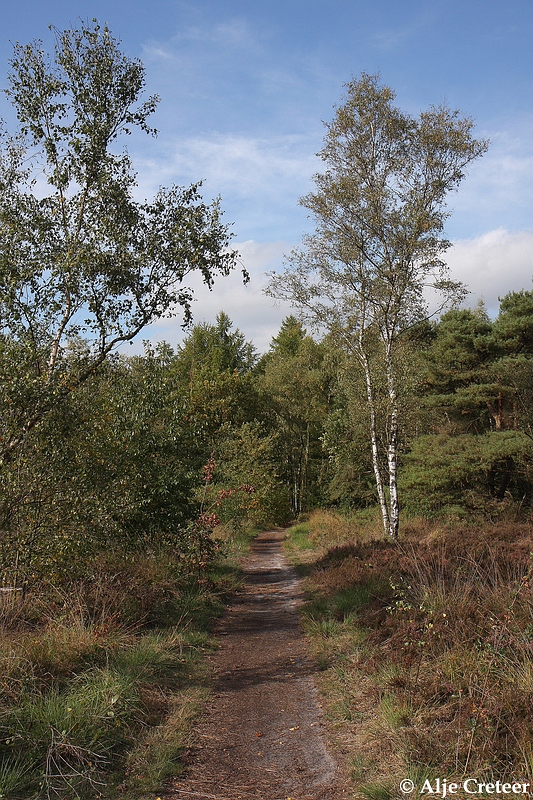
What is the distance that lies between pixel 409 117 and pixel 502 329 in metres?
9.87

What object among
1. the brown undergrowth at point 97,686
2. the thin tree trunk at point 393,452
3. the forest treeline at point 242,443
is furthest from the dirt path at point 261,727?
the thin tree trunk at point 393,452

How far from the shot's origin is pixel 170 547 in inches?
486

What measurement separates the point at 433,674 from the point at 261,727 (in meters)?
1.83

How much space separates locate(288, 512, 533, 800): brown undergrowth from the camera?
4523 mm

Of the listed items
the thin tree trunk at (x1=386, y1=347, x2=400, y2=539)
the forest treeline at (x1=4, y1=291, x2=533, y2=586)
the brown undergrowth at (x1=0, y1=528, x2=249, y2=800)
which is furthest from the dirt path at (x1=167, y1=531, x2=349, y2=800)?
the thin tree trunk at (x1=386, y1=347, x2=400, y2=539)

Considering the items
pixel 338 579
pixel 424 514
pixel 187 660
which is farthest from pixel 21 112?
pixel 424 514

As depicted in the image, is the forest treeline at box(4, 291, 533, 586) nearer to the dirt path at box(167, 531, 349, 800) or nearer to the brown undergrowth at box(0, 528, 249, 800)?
the brown undergrowth at box(0, 528, 249, 800)

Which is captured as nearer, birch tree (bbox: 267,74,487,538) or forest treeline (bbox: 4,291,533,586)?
forest treeline (bbox: 4,291,533,586)

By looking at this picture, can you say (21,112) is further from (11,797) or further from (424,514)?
(424,514)

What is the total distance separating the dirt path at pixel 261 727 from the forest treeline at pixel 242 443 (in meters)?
2.36

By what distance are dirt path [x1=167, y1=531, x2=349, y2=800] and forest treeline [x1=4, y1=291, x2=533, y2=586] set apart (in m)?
2.36

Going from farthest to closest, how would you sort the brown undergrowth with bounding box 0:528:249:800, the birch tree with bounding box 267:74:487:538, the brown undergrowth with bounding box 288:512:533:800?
1. the birch tree with bounding box 267:74:487:538
2. the brown undergrowth with bounding box 0:528:249:800
3. the brown undergrowth with bounding box 288:512:533:800

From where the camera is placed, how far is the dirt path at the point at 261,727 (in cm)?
493

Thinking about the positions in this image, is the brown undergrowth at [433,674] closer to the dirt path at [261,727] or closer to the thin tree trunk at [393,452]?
the dirt path at [261,727]
